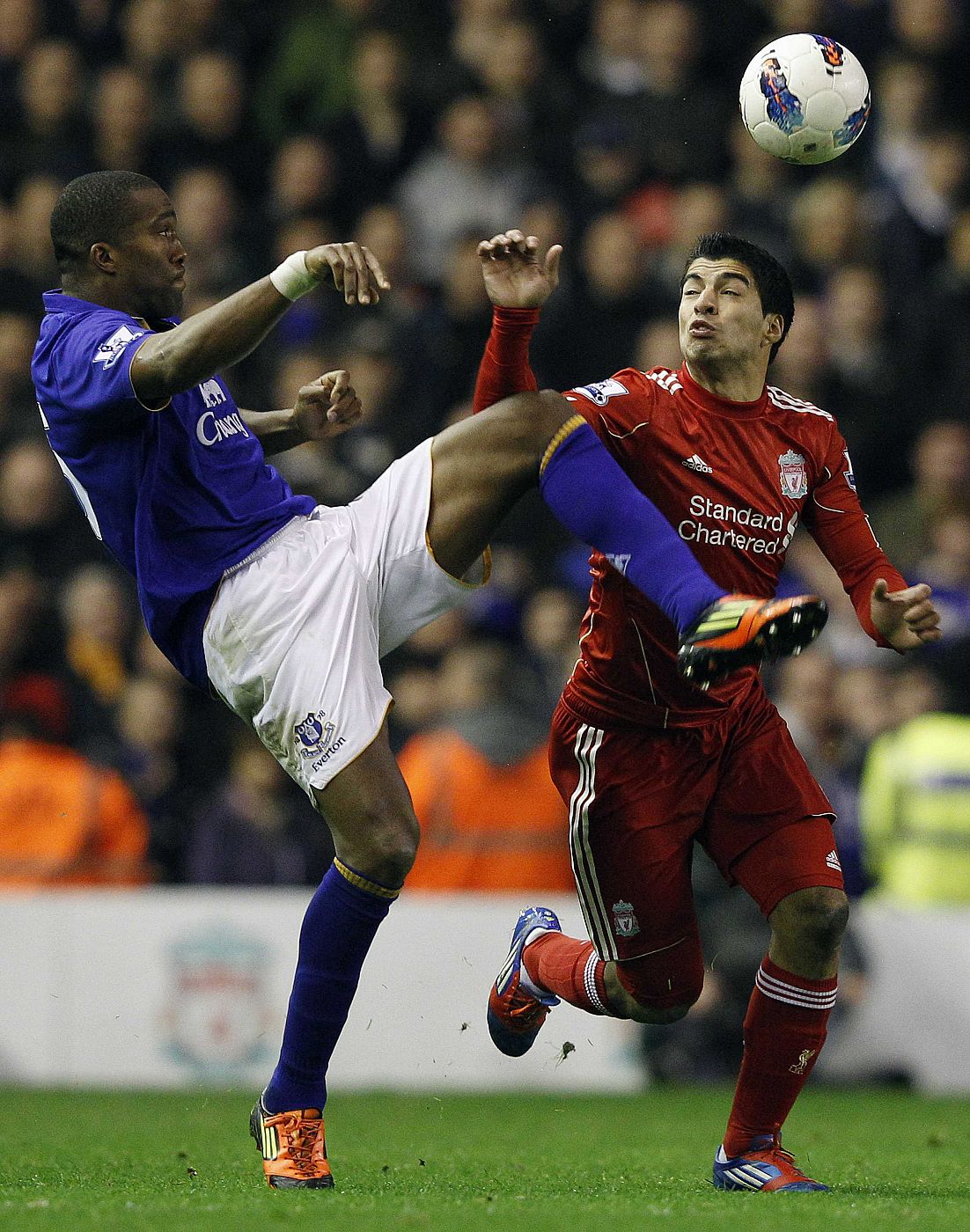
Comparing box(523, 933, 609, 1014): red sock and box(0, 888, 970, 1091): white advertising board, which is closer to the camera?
box(523, 933, 609, 1014): red sock

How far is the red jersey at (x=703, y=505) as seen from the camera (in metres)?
5.33

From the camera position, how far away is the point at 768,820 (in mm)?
5324

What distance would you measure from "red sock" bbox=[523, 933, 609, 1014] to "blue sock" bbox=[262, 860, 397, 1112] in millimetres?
911

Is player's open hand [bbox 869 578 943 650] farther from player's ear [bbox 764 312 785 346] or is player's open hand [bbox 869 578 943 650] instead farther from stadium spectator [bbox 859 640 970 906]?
stadium spectator [bbox 859 640 970 906]

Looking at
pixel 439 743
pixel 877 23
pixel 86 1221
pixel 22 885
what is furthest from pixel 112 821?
pixel 877 23

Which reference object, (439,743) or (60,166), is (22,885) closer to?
(439,743)

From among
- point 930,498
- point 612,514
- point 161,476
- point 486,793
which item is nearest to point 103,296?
point 161,476

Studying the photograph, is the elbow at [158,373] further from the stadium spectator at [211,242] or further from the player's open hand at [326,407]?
the stadium spectator at [211,242]

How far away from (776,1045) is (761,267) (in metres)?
2.14

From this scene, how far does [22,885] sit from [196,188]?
4251 mm

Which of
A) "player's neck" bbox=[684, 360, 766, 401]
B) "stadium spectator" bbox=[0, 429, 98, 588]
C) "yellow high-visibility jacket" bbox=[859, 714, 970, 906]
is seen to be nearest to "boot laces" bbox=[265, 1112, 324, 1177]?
"player's neck" bbox=[684, 360, 766, 401]

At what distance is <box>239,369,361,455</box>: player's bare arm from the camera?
573cm

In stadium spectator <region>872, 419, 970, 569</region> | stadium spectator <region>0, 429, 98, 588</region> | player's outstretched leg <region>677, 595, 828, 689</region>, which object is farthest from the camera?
→ stadium spectator <region>0, 429, 98, 588</region>

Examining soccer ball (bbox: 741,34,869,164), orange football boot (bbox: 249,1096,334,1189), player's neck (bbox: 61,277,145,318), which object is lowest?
orange football boot (bbox: 249,1096,334,1189)
